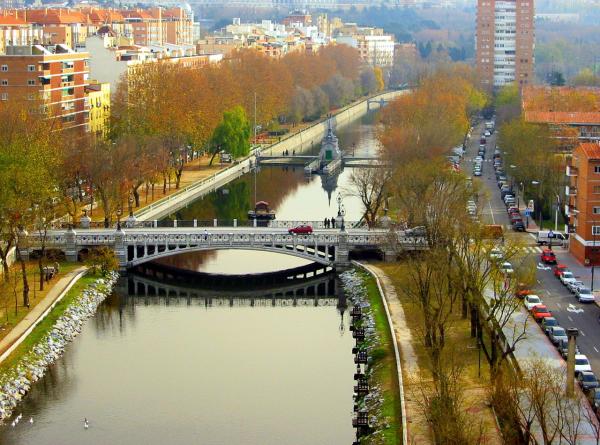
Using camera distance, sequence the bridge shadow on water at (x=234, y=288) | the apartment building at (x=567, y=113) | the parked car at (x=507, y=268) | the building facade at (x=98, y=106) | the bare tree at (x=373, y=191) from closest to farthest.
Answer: the parked car at (x=507, y=268) → the bridge shadow on water at (x=234, y=288) → the bare tree at (x=373, y=191) → the apartment building at (x=567, y=113) → the building facade at (x=98, y=106)

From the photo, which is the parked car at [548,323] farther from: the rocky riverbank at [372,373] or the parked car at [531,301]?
the rocky riverbank at [372,373]

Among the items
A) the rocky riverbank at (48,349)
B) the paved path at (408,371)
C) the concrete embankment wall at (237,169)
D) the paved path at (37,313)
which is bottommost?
the concrete embankment wall at (237,169)

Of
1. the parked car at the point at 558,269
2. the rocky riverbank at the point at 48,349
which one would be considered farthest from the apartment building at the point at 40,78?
the parked car at the point at 558,269

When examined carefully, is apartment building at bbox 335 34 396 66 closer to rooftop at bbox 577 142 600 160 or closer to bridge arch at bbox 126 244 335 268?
rooftop at bbox 577 142 600 160

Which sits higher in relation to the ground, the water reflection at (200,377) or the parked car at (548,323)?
the parked car at (548,323)

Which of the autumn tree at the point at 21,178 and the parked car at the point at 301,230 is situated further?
the parked car at the point at 301,230

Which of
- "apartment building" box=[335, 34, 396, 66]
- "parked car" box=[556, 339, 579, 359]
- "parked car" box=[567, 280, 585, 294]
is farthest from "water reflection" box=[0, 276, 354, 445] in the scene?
"apartment building" box=[335, 34, 396, 66]

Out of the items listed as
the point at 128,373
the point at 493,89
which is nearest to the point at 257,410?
the point at 128,373

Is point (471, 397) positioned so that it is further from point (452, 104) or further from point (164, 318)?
point (452, 104)
